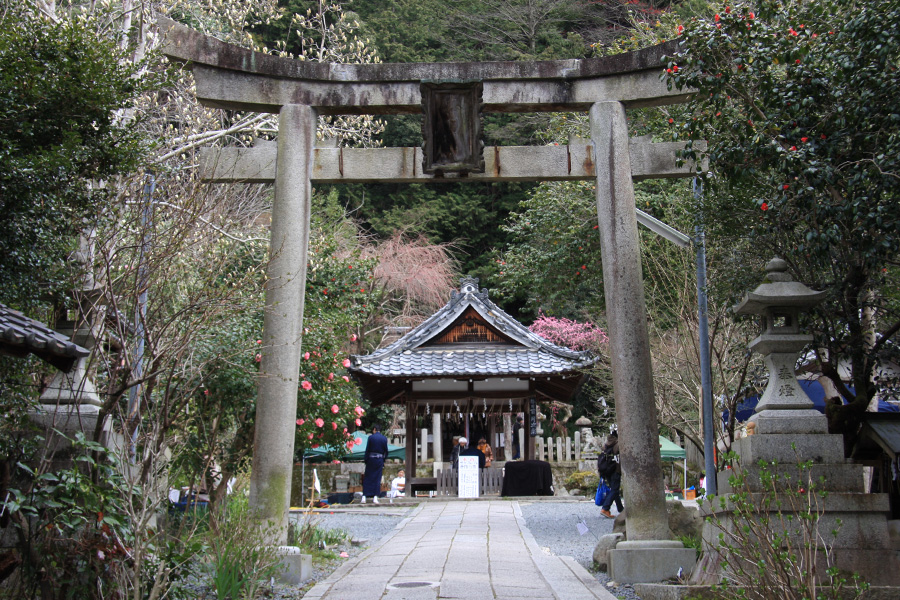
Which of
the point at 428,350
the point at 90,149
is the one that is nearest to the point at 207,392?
the point at 90,149

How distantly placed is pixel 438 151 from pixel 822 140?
386 cm

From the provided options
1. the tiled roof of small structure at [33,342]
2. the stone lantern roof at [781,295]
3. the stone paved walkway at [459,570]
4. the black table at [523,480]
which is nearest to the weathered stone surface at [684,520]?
the stone paved walkway at [459,570]

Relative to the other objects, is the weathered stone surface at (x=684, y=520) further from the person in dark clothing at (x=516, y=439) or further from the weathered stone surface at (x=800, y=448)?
the person in dark clothing at (x=516, y=439)

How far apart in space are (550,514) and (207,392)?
708cm

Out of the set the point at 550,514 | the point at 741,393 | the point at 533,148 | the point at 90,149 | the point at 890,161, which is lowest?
the point at 550,514

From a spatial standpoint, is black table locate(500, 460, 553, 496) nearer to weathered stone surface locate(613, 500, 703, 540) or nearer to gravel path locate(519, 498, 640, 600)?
gravel path locate(519, 498, 640, 600)

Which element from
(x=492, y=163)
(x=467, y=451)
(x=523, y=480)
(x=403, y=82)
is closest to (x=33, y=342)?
(x=403, y=82)

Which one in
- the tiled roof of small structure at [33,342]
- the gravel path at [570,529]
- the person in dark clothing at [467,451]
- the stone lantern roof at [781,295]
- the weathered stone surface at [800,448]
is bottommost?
the gravel path at [570,529]

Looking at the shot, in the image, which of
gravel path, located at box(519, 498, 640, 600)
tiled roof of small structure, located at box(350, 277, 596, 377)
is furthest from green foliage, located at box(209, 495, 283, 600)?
tiled roof of small structure, located at box(350, 277, 596, 377)

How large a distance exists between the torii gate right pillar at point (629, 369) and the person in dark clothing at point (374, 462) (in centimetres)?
1086

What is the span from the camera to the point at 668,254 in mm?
14398

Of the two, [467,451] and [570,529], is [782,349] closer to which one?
[570,529]

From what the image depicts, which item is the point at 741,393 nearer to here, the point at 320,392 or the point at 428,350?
the point at 320,392

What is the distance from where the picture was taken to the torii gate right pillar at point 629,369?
24.6 ft
